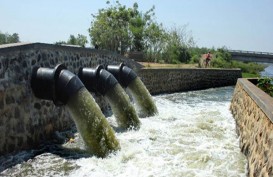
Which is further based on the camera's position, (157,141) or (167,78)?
(167,78)

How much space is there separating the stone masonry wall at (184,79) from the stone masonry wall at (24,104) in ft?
29.8

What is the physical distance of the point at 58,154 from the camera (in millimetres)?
7027

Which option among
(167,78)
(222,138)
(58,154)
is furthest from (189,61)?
(58,154)

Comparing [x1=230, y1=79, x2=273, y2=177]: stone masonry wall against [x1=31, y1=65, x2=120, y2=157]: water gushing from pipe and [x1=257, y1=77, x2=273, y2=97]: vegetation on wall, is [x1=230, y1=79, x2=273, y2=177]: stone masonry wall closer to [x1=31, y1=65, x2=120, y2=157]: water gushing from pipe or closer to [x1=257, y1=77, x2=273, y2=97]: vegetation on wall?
[x1=31, y1=65, x2=120, y2=157]: water gushing from pipe

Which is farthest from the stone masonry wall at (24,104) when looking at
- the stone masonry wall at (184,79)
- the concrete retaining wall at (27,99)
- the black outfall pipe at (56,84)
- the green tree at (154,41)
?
the green tree at (154,41)

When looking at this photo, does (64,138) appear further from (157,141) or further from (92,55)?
(92,55)

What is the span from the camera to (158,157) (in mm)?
6867

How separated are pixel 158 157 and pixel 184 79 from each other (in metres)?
15.0

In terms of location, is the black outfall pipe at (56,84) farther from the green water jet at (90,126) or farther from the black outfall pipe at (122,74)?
the black outfall pipe at (122,74)

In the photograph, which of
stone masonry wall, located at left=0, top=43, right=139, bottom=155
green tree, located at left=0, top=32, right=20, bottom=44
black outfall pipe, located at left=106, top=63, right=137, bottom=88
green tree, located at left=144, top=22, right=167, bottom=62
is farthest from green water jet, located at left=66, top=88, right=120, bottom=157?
green tree, located at left=0, top=32, right=20, bottom=44

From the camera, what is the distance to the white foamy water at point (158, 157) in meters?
6.05

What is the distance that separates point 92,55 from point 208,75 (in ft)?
46.3

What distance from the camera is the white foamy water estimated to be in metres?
6.05

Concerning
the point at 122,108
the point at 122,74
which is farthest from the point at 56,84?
the point at 122,74
